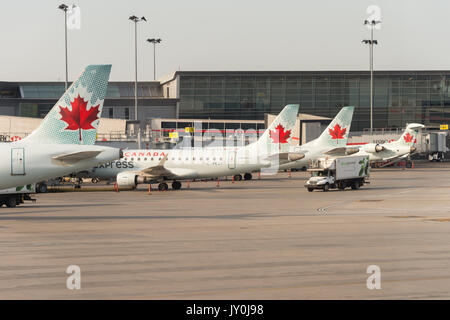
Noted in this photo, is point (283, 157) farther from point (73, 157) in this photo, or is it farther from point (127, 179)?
point (73, 157)

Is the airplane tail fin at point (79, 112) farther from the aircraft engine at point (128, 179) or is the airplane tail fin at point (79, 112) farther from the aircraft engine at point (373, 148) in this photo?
the aircraft engine at point (373, 148)

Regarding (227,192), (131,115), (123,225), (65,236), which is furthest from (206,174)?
(131,115)

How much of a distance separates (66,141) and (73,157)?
0.92m

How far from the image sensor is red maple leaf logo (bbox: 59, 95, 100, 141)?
32438 mm

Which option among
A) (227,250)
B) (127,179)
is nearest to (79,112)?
(227,250)

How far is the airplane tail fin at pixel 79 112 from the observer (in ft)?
106

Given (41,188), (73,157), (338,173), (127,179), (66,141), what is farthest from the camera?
(127,179)

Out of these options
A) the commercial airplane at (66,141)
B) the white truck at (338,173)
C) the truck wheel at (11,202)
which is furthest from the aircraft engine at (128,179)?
the commercial airplane at (66,141)

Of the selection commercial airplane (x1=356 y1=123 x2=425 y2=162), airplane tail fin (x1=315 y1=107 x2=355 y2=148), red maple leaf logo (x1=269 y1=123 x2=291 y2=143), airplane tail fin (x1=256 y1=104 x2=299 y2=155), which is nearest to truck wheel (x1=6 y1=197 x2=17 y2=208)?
airplane tail fin (x1=256 y1=104 x2=299 y2=155)

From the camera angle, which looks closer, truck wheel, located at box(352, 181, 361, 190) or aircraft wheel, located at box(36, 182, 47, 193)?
aircraft wheel, located at box(36, 182, 47, 193)

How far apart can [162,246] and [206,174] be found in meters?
43.7

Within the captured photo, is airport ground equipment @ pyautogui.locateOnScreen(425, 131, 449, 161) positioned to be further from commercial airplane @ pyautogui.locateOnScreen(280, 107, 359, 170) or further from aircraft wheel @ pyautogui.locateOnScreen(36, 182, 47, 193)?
aircraft wheel @ pyautogui.locateOnScreen(36, 182, 47, 193)

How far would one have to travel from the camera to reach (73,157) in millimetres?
32406

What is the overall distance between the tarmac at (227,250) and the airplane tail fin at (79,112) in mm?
4239
